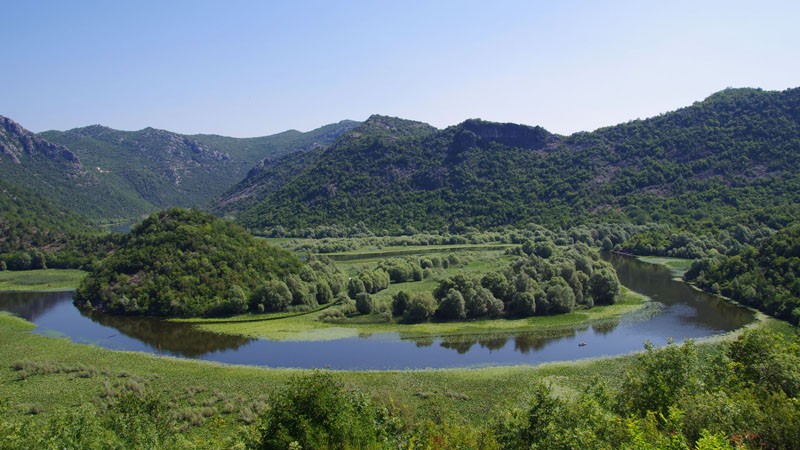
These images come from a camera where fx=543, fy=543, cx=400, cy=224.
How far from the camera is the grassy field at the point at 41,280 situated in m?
98.5

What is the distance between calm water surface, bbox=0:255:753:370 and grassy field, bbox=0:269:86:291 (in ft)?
79.9

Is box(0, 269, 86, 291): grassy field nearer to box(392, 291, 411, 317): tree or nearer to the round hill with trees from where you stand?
the round hill with trees

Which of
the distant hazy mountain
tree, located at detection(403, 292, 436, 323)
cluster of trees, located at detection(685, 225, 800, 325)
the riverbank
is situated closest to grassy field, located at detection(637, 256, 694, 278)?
cluster of trees, located at detection(685, 225, 800, 325)

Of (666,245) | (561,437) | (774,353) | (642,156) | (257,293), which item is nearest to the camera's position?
(561,437)

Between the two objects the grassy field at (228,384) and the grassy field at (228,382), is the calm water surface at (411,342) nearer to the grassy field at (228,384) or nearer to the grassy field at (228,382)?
the grassy field at (228,382)

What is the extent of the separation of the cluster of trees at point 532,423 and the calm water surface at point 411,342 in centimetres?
2021

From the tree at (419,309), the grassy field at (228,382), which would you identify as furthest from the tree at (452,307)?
the grassy field at (228,382)

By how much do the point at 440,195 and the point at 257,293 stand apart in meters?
122

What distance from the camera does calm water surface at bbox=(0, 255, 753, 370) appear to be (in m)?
54.3

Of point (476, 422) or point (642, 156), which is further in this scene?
point (642, 156)

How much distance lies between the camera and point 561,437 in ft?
79.5

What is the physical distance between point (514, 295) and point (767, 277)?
33.7 m

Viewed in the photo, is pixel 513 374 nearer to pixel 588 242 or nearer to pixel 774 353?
pixel 774 353

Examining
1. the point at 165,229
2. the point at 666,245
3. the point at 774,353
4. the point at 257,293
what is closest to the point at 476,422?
the point at 774,353
